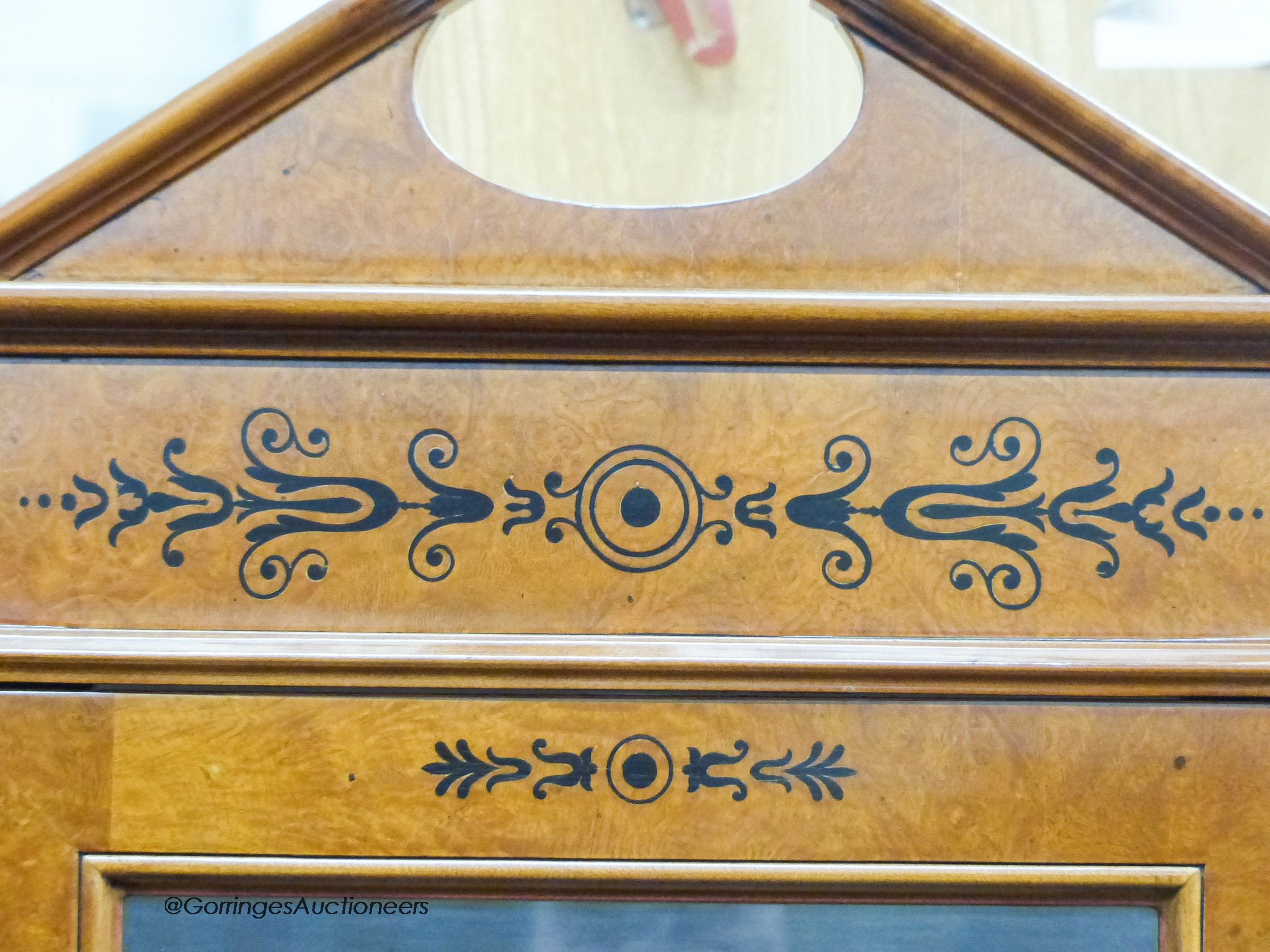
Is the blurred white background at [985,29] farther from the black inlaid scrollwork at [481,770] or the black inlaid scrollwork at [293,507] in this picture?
the black inlaid scrollwork at [481,770]

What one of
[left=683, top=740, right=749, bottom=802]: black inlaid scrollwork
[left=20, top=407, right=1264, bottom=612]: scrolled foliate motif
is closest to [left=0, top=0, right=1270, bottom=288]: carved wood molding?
[left=20, top=407, right=1264, bottom=612]: scrolled foliate motif

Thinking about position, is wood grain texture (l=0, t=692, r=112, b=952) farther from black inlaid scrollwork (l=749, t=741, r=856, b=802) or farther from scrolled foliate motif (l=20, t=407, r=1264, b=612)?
black inlaid scrollwork (l=749, t=741, r=856, b=802)

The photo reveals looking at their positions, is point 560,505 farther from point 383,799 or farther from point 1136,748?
point 1136,748

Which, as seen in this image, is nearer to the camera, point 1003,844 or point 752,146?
point 1003,844

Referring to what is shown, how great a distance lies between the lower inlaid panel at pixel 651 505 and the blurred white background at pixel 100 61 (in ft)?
1.30

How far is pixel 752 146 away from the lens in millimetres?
836

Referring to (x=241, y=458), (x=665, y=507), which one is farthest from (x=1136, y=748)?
(x=241, y=458)

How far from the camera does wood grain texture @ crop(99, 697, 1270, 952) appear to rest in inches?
21.9

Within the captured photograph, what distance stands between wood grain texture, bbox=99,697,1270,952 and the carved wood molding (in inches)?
9.5

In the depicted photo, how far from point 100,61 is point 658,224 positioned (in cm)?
56

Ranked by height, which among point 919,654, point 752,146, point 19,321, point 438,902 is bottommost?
point 438,902

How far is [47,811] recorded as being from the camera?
22.1 inches

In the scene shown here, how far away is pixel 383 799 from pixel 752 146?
1.74 feet

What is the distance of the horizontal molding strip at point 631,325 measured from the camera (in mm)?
555
